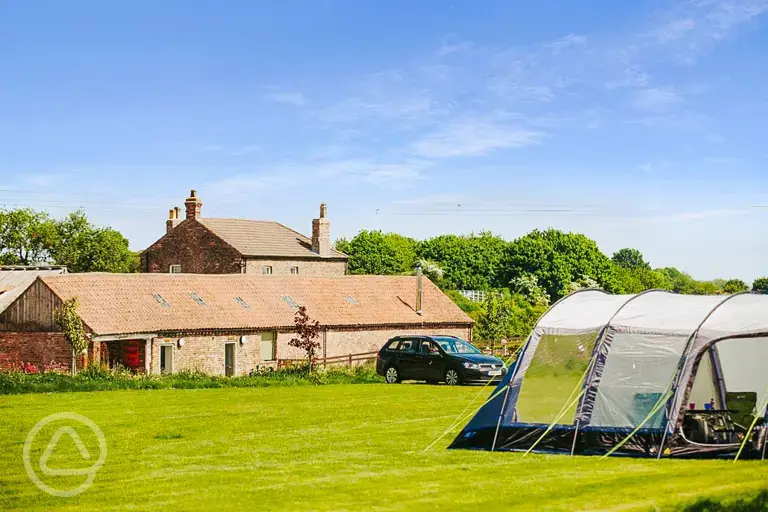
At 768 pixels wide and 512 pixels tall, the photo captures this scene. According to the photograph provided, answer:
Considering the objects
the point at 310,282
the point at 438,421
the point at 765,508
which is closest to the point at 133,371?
the point at 310,282

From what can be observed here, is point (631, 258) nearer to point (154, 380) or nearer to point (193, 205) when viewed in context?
point (193, 205)

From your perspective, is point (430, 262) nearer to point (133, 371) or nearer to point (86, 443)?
point (133, 371)

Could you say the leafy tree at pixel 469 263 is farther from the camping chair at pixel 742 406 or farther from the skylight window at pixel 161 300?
the camping chair at pixel 742 406

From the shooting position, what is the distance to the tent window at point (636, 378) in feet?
50.9

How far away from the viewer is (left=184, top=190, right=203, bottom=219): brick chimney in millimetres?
59219

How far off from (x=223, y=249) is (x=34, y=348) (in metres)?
19.5

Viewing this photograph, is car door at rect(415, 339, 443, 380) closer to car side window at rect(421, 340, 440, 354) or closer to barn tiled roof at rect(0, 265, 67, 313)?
car side window at rect(421, 340, 440, 354)

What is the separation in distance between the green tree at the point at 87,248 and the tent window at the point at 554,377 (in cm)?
6659

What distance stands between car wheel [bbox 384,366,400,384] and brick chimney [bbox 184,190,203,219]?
2969cm

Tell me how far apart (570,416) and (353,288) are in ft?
113

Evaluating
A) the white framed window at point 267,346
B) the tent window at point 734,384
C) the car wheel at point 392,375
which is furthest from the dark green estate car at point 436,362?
the white framed window at point 267,346

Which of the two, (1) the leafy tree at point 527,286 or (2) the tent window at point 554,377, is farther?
(1) the leafy tree at point 527,286

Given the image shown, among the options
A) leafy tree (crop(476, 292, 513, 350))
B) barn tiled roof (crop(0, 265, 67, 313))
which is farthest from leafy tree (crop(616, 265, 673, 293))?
barn tiled roof (crop(0, 265, 67, 313))

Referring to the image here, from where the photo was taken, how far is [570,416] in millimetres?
15922
